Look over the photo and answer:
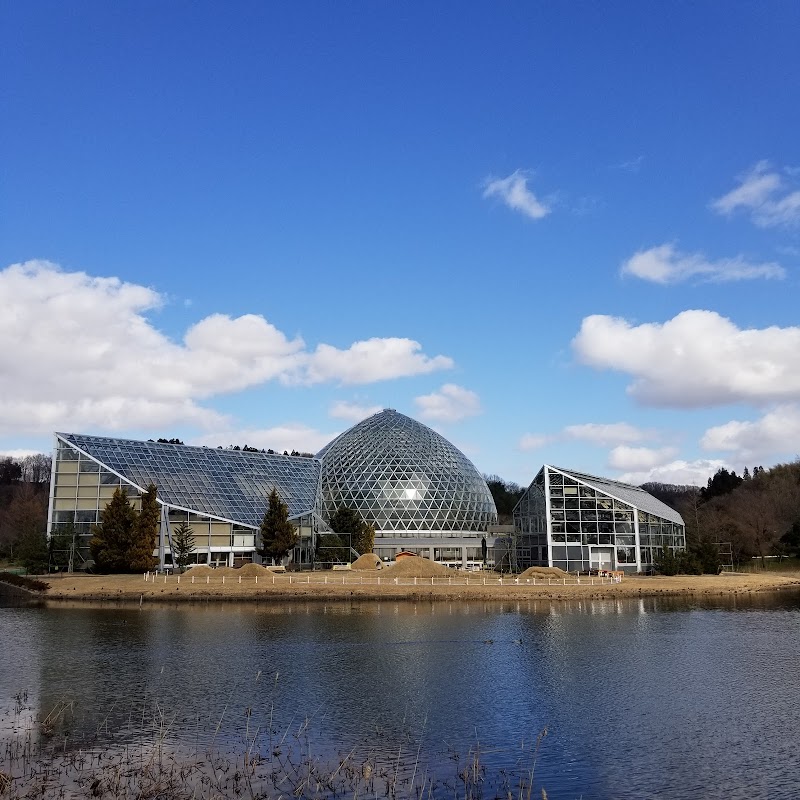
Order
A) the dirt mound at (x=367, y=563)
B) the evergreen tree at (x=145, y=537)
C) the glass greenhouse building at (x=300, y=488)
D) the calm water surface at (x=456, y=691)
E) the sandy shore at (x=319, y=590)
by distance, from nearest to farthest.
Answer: the calm water surface at (x=456, y=691) → the sandy shore at (x=319, y=590) → the evergreen tree at (x=145, y=537) → the dirt mound at (x=367, y=563) → the glass greenhouse building at (x=300, y=488)

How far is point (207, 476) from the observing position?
289 ft

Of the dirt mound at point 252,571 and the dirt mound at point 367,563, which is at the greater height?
the dirt mound at point 367,563

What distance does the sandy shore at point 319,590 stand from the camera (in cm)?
6094

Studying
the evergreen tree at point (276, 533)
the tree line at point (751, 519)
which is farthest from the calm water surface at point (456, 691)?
the tree line at point (751, 519)


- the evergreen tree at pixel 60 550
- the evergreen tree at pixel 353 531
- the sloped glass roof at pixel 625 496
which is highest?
the sloped glass roof at pixel 625 496

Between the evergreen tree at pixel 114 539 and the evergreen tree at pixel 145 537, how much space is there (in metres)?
0.42

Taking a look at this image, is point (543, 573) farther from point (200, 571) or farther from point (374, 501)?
point (374, 501)

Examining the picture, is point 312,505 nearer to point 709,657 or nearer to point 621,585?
point 621,585

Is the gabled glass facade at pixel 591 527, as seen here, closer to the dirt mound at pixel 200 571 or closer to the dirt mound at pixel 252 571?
the dirt mound at pixel 252 571

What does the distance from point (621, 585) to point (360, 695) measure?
1683 inches

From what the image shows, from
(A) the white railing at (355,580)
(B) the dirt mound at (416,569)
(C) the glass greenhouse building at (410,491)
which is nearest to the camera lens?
(A) the white railing at (355,580)

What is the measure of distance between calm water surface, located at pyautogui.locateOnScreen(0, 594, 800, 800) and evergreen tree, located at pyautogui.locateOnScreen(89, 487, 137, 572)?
2387 cm

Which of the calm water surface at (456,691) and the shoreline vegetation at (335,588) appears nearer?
the calm water surface at (456,691)

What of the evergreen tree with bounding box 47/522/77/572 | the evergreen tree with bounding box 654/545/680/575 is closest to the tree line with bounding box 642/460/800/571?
the evergreen tree with bounding box 654/545/680/575
